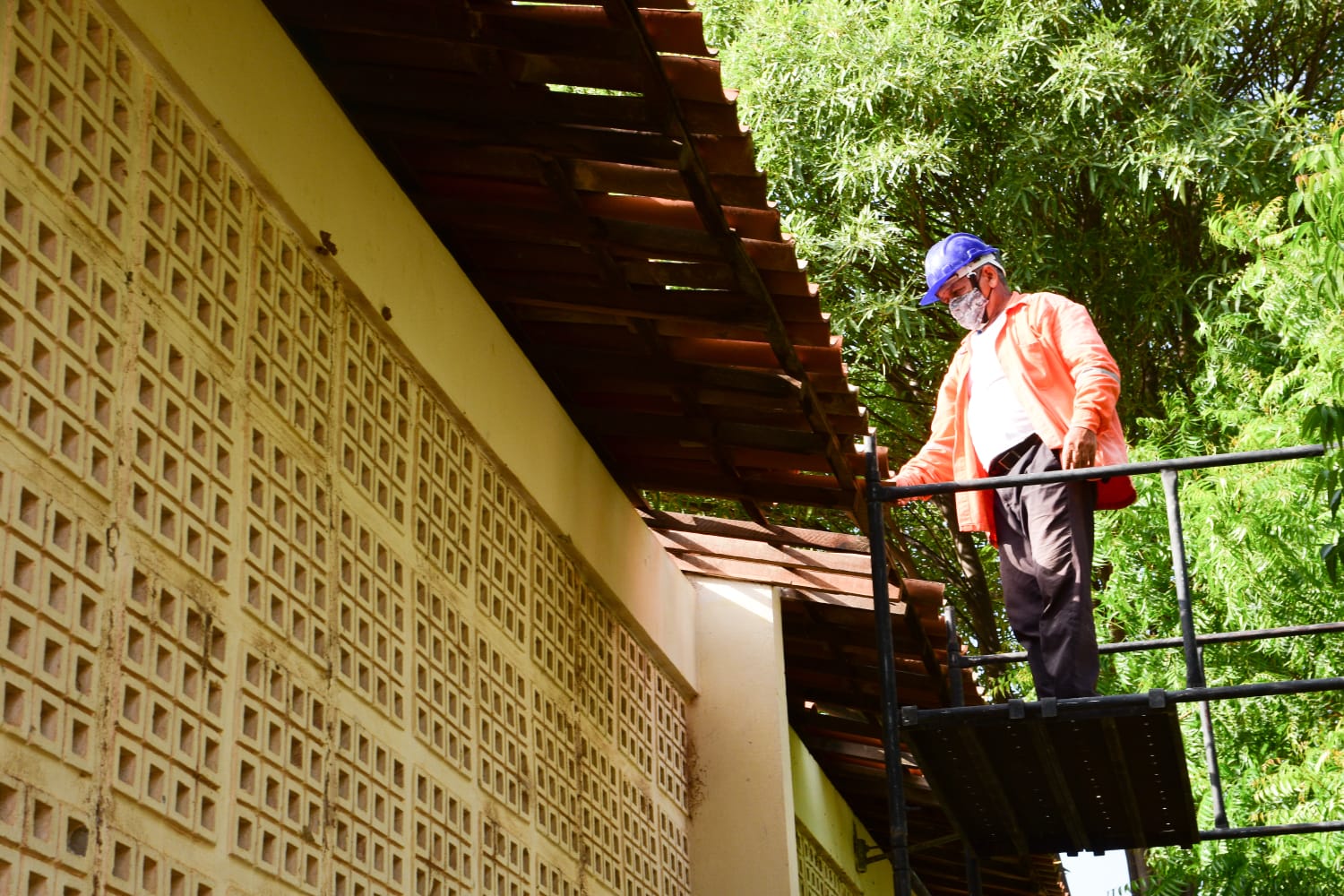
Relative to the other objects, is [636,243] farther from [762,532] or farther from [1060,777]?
[762,532]

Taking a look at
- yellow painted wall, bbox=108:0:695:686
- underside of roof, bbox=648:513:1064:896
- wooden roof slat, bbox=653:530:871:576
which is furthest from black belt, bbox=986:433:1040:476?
wooden roof slat, bbox=653:530:871:576

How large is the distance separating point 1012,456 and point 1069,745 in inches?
39.9

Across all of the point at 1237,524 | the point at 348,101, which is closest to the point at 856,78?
the point at 1237,524

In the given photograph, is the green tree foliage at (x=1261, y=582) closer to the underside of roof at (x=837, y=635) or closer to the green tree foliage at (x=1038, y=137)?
the green tree foliage at (x=1038, y=137)

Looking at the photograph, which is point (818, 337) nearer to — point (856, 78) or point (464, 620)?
point (464, 620)

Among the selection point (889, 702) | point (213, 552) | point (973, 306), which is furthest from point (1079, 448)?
point (213, 552)

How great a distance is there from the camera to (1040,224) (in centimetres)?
1325

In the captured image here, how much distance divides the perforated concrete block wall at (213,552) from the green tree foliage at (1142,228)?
575 cm

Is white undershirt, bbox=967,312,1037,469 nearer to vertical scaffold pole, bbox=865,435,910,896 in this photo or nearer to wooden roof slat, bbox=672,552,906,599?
vertical scaffold pole, bbox=865,435,910,896

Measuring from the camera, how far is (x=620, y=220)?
5.45 m

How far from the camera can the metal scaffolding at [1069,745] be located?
18.3 ft

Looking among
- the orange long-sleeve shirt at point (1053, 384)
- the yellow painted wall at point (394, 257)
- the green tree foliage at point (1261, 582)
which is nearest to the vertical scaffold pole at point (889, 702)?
the orange long-sleeve shirt at point (1053, 384)

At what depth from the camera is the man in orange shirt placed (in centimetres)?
580

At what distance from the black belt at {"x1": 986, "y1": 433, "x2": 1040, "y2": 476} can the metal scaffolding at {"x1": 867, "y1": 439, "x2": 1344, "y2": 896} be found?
0.91ft
